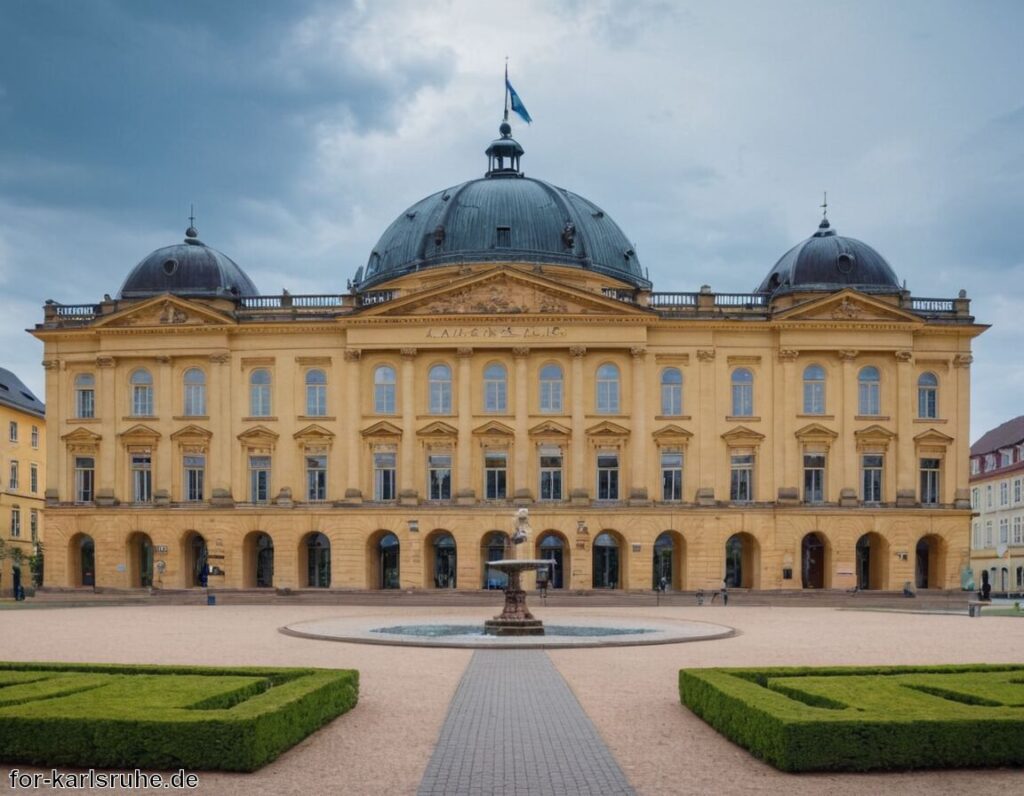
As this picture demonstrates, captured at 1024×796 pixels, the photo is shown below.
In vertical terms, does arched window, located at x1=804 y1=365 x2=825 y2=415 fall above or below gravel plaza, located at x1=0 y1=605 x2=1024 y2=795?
above

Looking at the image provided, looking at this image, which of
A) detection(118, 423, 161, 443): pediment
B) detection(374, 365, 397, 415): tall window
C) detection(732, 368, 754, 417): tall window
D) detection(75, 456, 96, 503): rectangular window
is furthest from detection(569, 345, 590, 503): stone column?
detection(75, 456, 96, 503): rectangular window

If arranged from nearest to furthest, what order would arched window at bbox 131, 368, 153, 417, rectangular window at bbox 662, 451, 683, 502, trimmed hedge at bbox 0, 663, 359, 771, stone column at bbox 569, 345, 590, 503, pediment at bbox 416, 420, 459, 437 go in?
trimmed hedge at bbox 0, 663, 359, 771, stone column at bbox 569, 345, 590, 503, pediment at bbox 416, 420, 459, 437, rectangular window at bbox 662, 451, 683, 502, arched window at bbox 131, 368, 153, 417

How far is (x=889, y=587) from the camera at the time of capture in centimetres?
7488

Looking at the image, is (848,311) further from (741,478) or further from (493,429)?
(493,429)

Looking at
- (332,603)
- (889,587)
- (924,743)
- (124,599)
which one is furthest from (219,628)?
(889,587)

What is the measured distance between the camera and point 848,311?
2987 inches

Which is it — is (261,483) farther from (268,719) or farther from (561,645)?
(268,719)

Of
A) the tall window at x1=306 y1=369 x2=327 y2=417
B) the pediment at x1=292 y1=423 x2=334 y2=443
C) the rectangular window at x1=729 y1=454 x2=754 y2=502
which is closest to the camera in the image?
the rectangular window at x1=729 y1=454 x2=754 y2=502

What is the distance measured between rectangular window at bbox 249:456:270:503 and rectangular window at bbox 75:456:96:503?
35.8 ft

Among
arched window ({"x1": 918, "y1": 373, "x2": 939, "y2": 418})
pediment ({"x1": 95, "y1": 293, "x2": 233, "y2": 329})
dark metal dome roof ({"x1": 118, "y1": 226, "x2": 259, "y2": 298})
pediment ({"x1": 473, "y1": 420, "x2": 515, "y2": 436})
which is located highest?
dark metal dome roof ({"x1": 118, "y1": 226, "x2": 259, "y2": 298})

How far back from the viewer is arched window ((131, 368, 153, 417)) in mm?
78625

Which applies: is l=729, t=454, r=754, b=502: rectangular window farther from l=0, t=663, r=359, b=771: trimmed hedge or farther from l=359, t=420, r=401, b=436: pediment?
l=0, t=663, r=359, b=771: trimmed hedge

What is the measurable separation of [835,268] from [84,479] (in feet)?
170

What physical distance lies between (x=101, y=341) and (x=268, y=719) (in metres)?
→ 65.3
